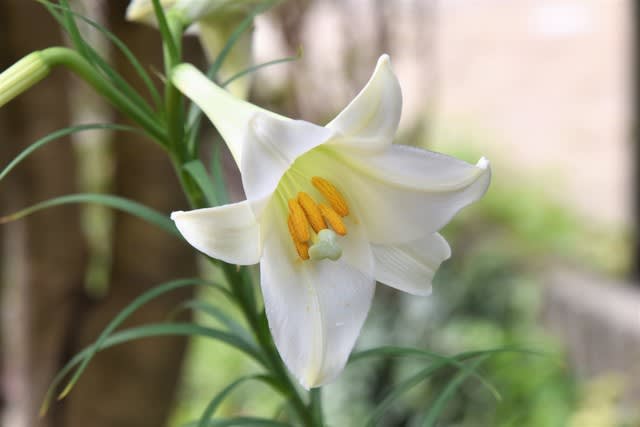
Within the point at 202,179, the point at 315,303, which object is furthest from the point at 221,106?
the point at 315,303

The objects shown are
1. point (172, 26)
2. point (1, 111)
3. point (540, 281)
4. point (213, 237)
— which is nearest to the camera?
point (213, 237)

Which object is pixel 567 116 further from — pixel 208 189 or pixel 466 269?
pixel 208 189

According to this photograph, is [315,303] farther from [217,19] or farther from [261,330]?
[217,19]

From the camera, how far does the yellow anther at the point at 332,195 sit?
67cm

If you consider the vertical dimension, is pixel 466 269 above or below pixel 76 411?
below

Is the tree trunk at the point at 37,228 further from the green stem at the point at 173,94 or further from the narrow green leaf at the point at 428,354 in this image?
the narrow green leaf at the point at 428,354

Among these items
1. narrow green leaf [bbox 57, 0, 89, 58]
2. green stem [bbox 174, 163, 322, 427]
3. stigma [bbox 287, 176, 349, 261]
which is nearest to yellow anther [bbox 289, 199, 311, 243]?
stigma [bbox 287, 176, 349, 261]

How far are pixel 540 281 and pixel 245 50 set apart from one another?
273cm

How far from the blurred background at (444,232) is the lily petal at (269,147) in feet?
1.03

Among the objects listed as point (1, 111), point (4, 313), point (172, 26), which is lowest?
point (4, 313)

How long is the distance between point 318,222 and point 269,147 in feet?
0.40

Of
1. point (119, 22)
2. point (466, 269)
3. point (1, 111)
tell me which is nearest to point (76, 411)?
point (1, 111)

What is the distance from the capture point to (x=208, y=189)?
1.97 feet

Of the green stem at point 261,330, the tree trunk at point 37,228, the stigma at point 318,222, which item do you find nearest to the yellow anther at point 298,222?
the stigma at point 318,222
